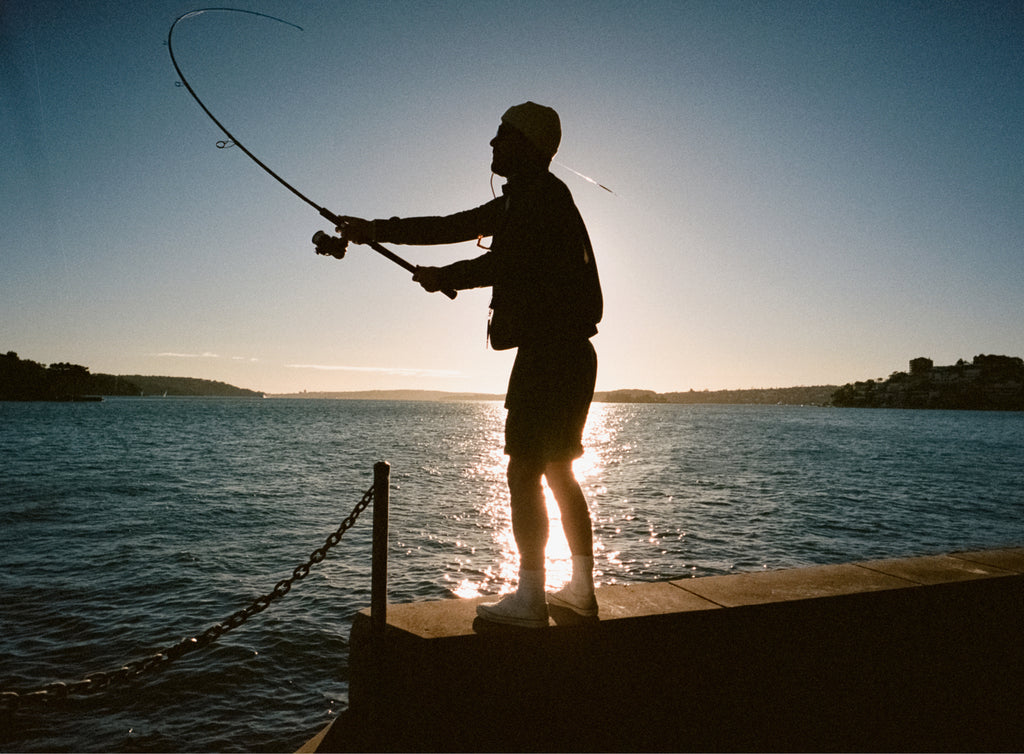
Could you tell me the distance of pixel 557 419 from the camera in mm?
2715

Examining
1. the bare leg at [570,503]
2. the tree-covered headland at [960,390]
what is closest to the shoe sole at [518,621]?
the bare leg at [570,503]

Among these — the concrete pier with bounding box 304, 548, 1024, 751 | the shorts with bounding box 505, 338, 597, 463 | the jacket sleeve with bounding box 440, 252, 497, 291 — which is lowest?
the concrete pier with bounding box 304, 548, 1024, 751

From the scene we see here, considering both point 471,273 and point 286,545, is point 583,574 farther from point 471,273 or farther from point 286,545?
point 286,545

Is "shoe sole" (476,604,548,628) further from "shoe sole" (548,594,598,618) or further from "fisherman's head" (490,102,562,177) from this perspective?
"fisherman's head" (490,102,562,177)

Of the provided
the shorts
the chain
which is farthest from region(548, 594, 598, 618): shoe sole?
the chain

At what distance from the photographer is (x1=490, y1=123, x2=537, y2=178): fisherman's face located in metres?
2.78

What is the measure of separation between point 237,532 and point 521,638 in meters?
16.0

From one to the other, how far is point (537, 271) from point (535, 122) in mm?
704

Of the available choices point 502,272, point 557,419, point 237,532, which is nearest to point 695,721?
point 557,419

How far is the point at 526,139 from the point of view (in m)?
2.77

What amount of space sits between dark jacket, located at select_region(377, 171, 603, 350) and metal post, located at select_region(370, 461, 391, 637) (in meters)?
0.88

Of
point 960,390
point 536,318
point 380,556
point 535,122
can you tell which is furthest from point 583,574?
point 960,390

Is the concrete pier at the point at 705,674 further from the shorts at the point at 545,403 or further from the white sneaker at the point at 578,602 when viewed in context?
the shorts at the point at 545,403

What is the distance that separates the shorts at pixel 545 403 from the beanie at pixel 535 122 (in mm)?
924
